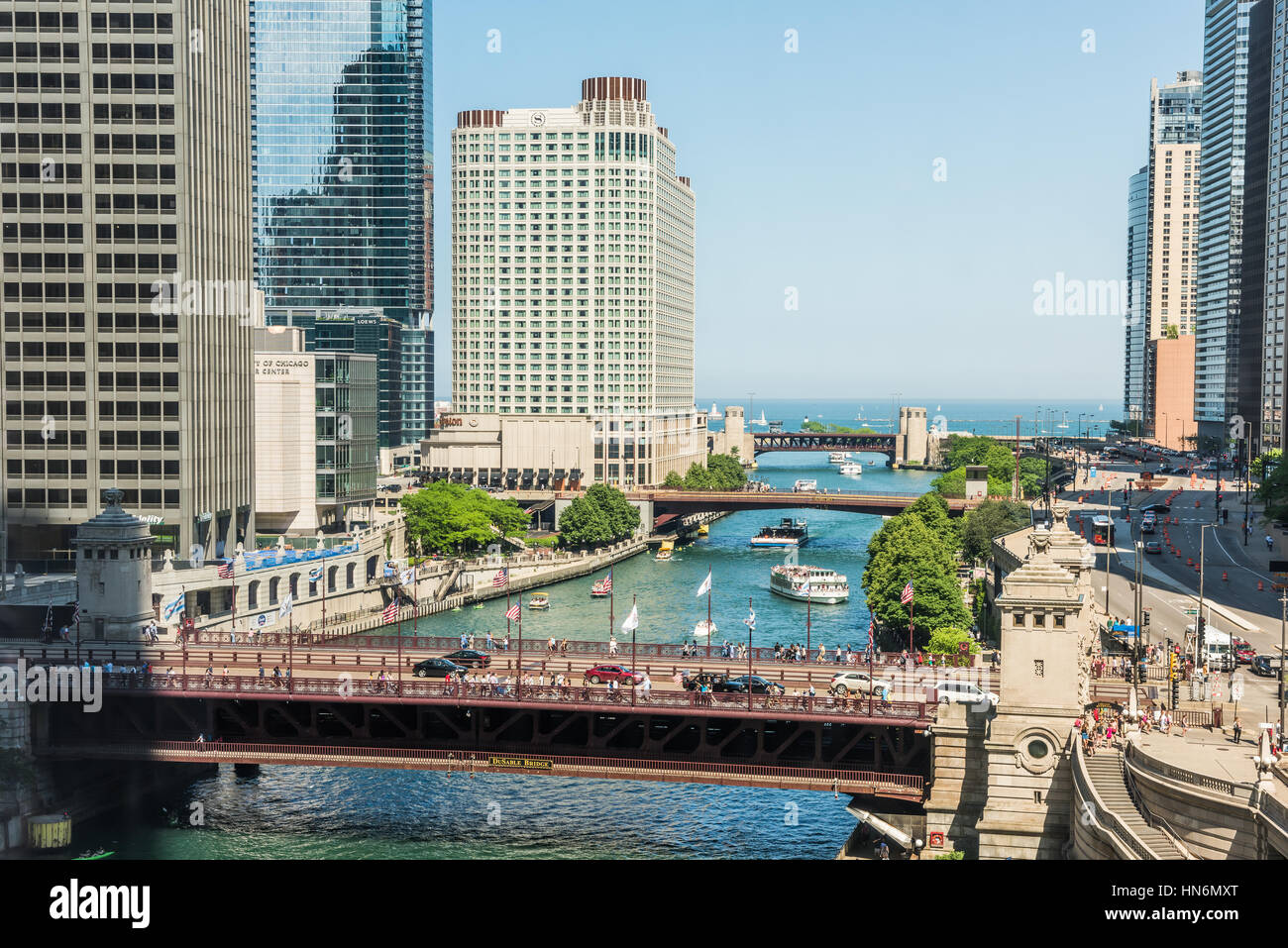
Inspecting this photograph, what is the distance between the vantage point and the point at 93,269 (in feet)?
291

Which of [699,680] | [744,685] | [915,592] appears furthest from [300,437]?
[744,685]

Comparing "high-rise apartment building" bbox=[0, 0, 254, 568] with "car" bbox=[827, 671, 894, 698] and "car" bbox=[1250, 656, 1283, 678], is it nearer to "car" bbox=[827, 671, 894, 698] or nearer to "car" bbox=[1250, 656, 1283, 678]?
"car" bbox=[827, 671, 894, 698]

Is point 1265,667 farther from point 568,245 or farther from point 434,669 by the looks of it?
point 568,245

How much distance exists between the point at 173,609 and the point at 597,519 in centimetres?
7066

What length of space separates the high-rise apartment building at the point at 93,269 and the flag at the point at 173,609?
30.5 ft

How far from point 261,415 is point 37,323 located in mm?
21431

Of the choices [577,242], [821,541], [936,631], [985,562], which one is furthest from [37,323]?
[577,242]

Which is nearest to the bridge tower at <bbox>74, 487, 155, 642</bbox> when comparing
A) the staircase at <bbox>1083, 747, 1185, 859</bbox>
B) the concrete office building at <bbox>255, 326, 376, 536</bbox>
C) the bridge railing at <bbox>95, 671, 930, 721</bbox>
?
the bridge railing at <bbox>95, 671, 930, 721</bbox>

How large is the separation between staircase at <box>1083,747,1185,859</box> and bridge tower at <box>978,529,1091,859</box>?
190cm

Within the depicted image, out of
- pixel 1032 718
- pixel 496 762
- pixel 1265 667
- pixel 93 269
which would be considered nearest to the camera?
pixel 1032 718

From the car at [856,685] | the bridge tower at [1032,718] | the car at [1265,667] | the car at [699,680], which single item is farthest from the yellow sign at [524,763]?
the car at [1265,667]
